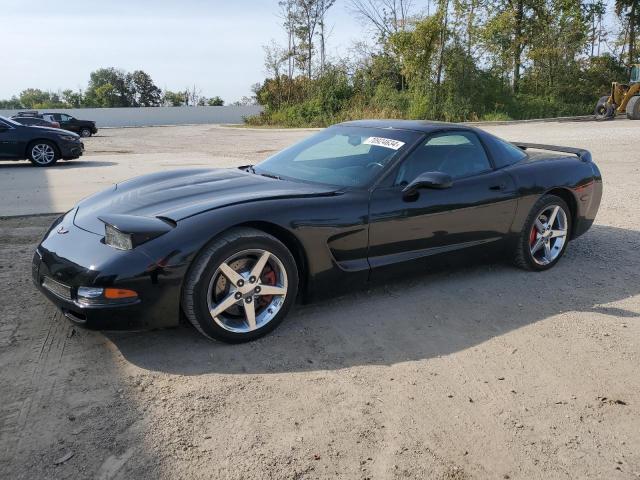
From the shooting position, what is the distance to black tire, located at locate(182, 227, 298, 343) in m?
3.14

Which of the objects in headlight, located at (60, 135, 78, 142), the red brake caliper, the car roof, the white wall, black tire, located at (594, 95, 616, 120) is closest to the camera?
the red brake caliper

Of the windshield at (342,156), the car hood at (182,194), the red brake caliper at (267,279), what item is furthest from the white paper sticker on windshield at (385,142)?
the red brake caliper at (267,279)

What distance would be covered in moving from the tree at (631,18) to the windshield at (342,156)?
3577cm

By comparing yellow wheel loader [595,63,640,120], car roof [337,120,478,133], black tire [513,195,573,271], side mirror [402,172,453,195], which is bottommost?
black tire [513,195,573,271]

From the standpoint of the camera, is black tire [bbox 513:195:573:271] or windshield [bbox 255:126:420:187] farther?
black tire [bbox 513:195:573:271]

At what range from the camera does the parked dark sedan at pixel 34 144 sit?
12.9 m

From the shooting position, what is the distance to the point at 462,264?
4.37 metres

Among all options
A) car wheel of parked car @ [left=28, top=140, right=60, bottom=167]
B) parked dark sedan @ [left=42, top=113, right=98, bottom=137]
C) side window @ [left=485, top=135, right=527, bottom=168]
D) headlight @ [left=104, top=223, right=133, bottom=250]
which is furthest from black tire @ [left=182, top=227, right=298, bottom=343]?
parked dark sedan @ [left=42, top=113, right=98, bottom=137]

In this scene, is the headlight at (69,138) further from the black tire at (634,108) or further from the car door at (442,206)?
the black tire at (634,108)

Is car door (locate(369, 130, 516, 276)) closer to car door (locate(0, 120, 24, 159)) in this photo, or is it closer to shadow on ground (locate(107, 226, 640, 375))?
shadow on ground (locate(107, 226, 640, 375))

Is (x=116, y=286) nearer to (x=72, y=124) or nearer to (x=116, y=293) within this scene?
(x=116, y=293)

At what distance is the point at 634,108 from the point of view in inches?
948

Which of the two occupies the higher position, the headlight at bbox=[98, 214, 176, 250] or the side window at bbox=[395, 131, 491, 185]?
the side window at bbox=[395, 131, 491, 185]

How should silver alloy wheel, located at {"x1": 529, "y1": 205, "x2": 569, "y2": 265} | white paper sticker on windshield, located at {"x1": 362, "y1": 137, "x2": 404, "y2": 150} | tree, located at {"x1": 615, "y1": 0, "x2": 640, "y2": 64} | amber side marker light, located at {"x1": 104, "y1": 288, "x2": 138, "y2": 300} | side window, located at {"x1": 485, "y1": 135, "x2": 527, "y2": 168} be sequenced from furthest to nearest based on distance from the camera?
tree, located at {"x1": 615, "y1": 0, "x2": 640, "y2": 64} < silver alloy wheel, located at {"x1": 529, "y1": 205, "x2": 569, "y2": 265} < side window, located at {"x1": 485, "y1": 135, "x2": 527, "y2": 168} < white paper sticker on windshield, located at {"x1": 362, "y1": 137, "x2": 404, "y2": 150} < amber side marker light, located at {"x1": 104, "y1": 288, "x2": 138, "y2": 300}
